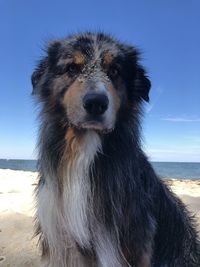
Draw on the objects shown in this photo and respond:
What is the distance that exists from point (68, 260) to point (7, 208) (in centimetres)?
302

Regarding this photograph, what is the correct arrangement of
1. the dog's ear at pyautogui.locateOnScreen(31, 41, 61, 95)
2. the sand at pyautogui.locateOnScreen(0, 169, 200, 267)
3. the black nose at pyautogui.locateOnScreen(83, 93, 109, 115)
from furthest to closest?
1. the sand at pyautogui.locateOnScreen(0, 169, 200, 267)
2. the dog's ear at pyautogui.locateOnScreen(31, 41, 61, 95)
3. the black nose at pyautogui.locateOnScreen(83, 93, 109, 115)

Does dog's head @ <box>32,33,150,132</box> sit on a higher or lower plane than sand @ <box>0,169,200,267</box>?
higher

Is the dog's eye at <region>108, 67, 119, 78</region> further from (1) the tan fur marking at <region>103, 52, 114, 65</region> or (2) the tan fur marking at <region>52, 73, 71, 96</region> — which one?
(2) the tan fur marking at <region>52, 73, 71, 96</region>

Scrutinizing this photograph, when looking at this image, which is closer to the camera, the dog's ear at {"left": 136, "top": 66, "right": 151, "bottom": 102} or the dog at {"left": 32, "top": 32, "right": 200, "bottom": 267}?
the dog at {"left": 32, "top": 32, "right": 200, "bottom": 267}

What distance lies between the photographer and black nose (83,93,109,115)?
11.9 ft

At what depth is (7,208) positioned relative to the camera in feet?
22.6

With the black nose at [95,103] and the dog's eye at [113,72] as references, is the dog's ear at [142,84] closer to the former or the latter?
the dog's eye at [113,72]

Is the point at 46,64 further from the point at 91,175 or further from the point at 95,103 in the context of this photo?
the point at 91,175

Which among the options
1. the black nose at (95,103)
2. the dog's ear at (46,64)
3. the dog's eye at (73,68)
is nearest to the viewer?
the black nose at (95,103)

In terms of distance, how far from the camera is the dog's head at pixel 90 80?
3.72m

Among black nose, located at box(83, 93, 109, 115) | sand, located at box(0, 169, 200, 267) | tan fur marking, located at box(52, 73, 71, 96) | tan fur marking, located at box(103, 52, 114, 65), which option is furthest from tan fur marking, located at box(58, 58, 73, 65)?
sand, located at box(0, 169, 200, 267)

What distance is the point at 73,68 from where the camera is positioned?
4059mm

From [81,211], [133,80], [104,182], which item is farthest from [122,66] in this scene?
[81,211]

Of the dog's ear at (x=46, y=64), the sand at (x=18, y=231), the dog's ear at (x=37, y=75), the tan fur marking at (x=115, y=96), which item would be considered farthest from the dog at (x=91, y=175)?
the sand at (x=18, y=231)
